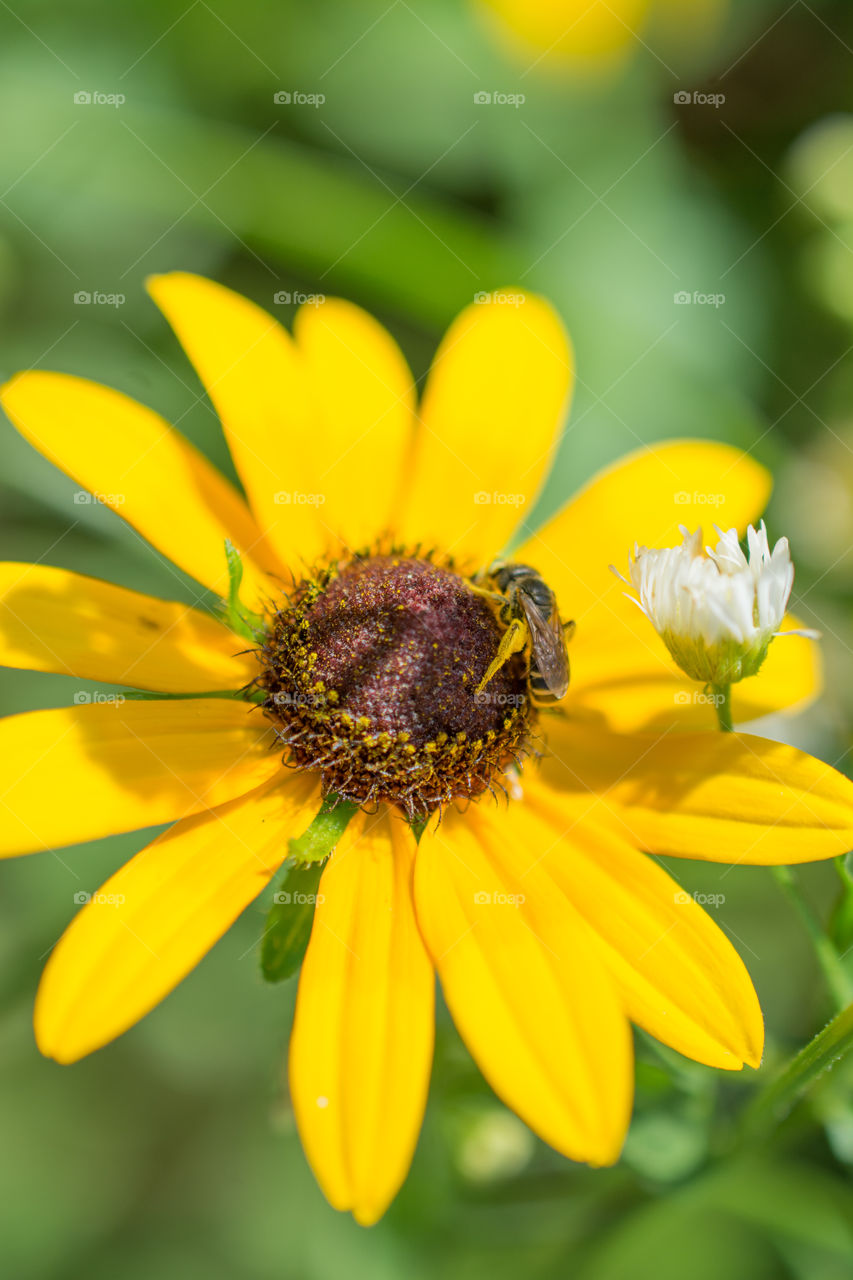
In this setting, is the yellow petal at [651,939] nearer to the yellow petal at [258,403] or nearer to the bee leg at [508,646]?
the bee leg at [508,646]

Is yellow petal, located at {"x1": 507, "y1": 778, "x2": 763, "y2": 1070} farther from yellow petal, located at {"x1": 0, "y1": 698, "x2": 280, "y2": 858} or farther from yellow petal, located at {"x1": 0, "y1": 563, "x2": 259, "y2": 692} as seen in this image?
yellow petal, located at {"x1": 0, "y1": 563, "x2": 259, "y2": 692}

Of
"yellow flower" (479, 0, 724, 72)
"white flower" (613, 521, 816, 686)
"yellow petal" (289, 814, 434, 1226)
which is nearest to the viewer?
"yellow petal" (289, 814, 434, 1226)

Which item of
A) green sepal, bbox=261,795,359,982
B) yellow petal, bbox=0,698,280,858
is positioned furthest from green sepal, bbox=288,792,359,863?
yellow petal, bbox=0,698,280,858

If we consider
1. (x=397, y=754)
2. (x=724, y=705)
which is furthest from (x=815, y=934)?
(x=397, y=754)

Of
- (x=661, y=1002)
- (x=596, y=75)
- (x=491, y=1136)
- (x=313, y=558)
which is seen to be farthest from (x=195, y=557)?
(x=596, y=75)

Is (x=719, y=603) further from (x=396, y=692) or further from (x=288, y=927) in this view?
(x=288, y=927)
